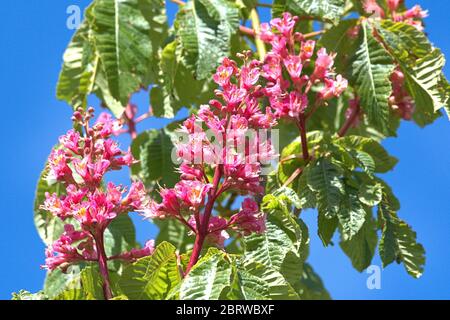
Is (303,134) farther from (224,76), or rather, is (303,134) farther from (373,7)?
(373,7)

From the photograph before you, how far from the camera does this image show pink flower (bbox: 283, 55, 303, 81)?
2.93m

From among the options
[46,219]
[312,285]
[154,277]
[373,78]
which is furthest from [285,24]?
[312,285]

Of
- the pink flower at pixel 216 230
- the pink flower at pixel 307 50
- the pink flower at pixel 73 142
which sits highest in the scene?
the pink flower at pixel 307 50

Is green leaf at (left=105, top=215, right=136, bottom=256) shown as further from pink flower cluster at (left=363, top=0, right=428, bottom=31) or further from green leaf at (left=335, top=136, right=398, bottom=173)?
pink flower cluster at (left=363, top=0, right=428, bottom=31)

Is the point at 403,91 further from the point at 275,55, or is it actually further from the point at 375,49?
the point at 275,55

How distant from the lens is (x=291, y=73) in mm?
2930

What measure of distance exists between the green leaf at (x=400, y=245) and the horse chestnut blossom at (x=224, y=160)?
0.80m

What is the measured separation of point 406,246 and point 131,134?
6.22ft

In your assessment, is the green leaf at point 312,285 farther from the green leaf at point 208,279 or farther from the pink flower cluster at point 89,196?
the green leaf at point 208,279

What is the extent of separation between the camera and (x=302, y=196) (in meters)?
2.97

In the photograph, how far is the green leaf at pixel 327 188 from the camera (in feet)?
9.55

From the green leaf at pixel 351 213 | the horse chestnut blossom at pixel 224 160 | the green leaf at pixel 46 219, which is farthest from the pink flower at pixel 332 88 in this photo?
the green leaf at pixel 46 219

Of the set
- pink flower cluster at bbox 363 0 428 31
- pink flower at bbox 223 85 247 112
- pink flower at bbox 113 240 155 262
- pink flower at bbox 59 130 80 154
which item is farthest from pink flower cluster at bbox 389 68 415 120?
pink flower at bbox 59 130 80 154

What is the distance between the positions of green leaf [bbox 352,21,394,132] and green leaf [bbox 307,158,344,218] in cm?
36
